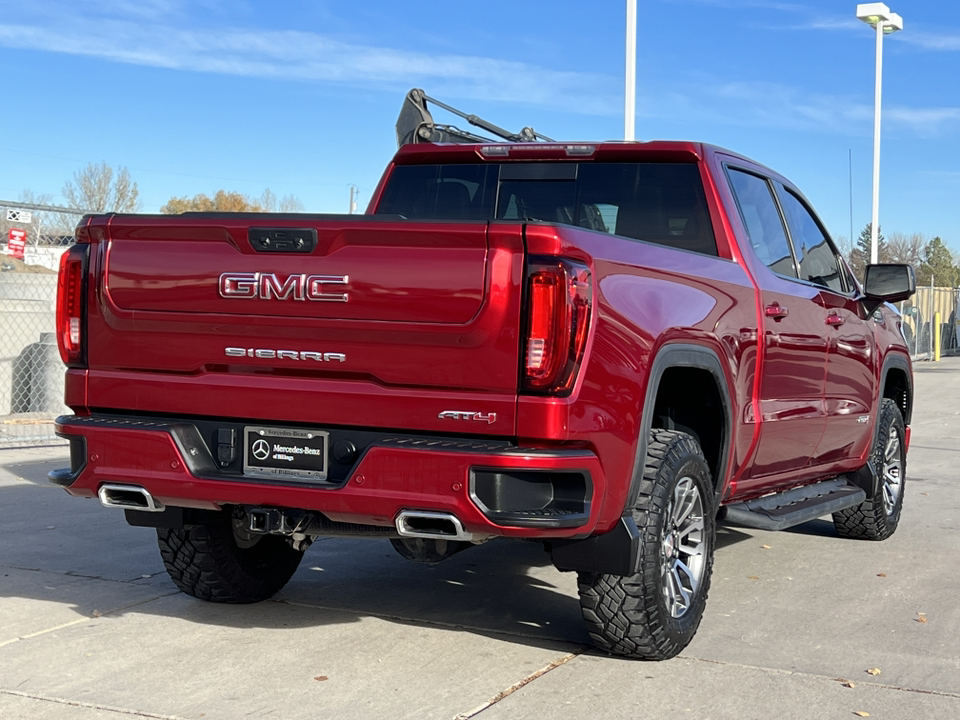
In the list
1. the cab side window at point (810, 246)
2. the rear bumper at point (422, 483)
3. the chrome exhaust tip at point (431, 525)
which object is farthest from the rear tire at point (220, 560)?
the cab side window at point (810, 246)

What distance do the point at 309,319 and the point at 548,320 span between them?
857 millimetres

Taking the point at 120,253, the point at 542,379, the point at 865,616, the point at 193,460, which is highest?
the point at 120,253

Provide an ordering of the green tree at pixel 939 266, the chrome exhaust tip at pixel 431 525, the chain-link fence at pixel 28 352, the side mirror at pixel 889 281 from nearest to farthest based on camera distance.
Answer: the chrome exhaust tip at pixel 431 525 < the side mirror at pixel 889 281 < the chain-link fence at pixel 28 352 < the green tree at pixel 939 266

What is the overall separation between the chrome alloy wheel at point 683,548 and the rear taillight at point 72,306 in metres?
2.34

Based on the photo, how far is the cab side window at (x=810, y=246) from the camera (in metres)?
6.49

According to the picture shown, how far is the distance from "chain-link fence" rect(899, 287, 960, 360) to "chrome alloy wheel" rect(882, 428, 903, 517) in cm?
2124

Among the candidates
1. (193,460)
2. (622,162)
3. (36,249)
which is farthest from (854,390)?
(36,249)

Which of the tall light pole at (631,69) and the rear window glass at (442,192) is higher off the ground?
the tall light pole at (631,69)

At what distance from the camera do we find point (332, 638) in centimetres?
505

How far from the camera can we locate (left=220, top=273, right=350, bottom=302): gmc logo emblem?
4219mm

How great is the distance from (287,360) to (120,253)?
2.64 ft

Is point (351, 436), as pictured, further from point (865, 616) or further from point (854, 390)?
point (854, 390)

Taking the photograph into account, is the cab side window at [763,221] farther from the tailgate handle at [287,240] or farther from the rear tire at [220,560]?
the rear tire at [220,560]

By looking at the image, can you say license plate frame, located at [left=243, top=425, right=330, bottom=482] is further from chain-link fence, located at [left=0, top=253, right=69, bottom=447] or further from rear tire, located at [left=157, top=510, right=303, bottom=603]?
chain-link fence, located at [left=0, top=253, right=69, bottom=447]
